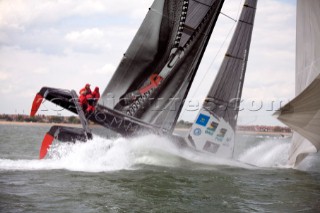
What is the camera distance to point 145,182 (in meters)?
7.94

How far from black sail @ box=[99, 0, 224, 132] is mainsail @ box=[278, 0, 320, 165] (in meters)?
2.15

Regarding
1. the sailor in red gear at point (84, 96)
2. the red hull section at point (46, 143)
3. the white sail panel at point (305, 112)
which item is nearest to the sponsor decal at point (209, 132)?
the sailor in red gear at point (84, 96)

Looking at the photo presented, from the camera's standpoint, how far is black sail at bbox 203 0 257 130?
10953 mm

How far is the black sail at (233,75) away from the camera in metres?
11.0

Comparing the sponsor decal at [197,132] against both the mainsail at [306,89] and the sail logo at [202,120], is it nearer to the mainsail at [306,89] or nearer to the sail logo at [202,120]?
the sail logo at [202,120]

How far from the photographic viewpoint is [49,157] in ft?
31.7

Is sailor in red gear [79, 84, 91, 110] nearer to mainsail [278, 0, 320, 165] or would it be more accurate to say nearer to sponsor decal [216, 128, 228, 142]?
sponsor decal [216, 128, 228, 142]

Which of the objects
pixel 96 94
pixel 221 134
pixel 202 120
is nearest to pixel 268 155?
pixel 221 134

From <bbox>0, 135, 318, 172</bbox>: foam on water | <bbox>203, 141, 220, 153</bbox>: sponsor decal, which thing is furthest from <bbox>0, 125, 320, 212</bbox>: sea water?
<bbox>203, 141, 220, 153</bbox>: sponsor decal

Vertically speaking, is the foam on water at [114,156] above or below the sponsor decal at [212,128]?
below

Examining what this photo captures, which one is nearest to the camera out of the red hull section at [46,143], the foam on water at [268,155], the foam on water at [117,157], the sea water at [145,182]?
the sea water at [145,182]

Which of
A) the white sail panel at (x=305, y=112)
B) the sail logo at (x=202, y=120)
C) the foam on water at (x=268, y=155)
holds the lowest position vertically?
the foam on water at (x=268, y=155)

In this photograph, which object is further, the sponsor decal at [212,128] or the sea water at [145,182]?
the sponsor decal at [212,128]

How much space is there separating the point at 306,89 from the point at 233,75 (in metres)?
4.44
